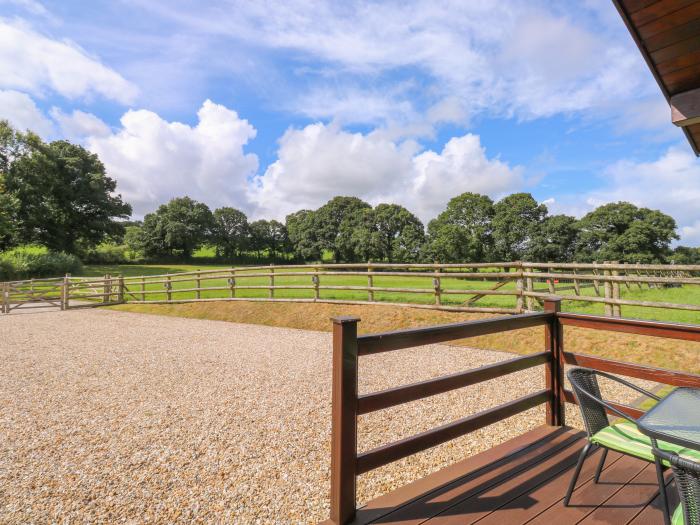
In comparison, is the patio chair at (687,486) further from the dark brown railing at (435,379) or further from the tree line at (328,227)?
the tree line at (328,227)

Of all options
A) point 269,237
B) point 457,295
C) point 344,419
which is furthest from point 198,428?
point 269,237

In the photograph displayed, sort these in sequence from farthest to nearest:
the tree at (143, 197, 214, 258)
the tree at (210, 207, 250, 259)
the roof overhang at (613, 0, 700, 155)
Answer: the tree at (210, 207, 250, 259), the tree at (143, 197, 214, 258), the roof overhang at (613, 0, 700, 155)

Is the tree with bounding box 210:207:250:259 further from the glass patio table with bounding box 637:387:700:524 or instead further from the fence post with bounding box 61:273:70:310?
the glass patio table with bounding box 637:387:700:524

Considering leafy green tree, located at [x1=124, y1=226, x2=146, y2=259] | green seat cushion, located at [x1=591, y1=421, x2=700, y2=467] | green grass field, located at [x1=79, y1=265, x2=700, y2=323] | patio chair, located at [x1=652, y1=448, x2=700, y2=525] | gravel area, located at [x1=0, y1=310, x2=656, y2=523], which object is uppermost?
leafy green tree, located at [x1=124, y1=226, x2=146, y2=259]

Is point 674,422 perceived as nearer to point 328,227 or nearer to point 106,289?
point 106,289

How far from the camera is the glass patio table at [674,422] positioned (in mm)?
1494

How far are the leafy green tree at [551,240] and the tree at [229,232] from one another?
4089 cm

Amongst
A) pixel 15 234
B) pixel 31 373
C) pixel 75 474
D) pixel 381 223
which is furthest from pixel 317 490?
pixel 381 223

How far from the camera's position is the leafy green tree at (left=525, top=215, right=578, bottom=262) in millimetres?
40375

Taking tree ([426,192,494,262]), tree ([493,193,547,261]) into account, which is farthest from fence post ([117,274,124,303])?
tree ([493,193,547,261])

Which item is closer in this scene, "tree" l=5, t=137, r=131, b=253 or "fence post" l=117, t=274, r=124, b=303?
"fence post" l=117, t=274, r=124, b=303

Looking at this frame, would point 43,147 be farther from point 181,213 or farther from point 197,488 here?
point 197,488

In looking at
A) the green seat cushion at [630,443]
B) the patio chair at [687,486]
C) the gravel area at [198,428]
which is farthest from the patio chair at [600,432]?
the gravel area at [198,428]

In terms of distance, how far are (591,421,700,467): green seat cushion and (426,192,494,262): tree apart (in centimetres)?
3946
